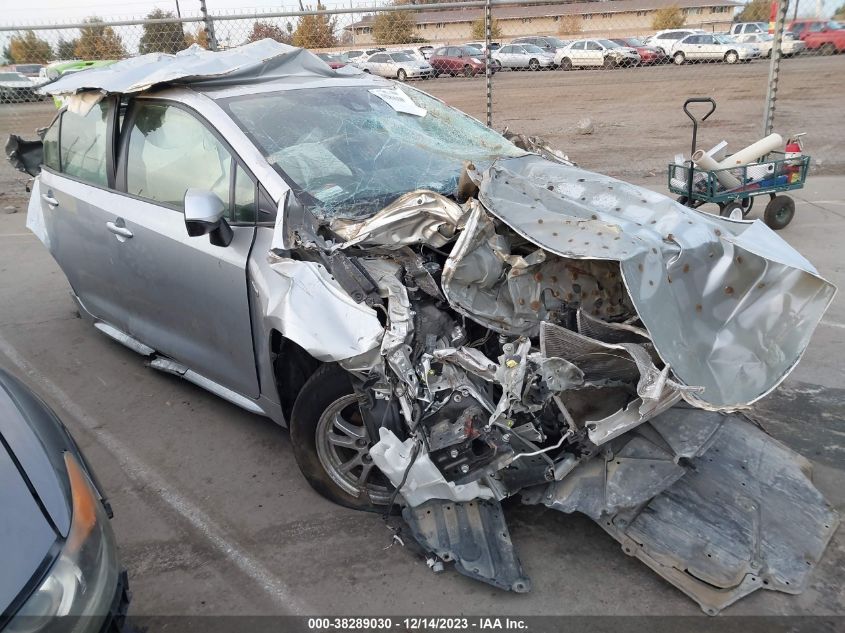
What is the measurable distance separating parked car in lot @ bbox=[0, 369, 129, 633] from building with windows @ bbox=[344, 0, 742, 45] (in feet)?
60.2

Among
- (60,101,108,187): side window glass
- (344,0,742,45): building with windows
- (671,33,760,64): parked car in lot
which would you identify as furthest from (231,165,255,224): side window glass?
(671,33,760,64): parked car in lot

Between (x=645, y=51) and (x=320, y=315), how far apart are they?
25287mm

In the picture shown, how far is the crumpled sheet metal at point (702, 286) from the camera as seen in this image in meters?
2.50

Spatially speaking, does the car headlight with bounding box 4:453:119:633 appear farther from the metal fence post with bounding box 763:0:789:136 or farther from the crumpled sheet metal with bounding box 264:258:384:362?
the metal fence post with bounding box 763:0:789:136

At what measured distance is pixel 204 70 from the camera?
149 inches

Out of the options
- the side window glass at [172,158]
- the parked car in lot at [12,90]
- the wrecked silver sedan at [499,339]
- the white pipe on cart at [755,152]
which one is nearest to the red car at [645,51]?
the white pipe on cart at [755,152]

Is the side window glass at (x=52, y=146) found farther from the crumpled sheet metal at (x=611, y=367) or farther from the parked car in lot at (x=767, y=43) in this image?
the parked car in lot at (x=767, y=43)

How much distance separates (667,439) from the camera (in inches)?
110

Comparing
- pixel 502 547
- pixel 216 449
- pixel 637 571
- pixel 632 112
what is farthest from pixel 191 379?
pixel 632 112

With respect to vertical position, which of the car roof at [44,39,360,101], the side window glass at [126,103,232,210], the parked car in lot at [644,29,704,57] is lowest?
the parked car in lot at [644,29,704,57]

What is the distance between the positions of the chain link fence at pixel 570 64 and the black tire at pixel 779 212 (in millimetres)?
2261

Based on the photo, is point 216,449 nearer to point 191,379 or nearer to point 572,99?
point 191,379

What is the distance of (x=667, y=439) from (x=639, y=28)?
101ft

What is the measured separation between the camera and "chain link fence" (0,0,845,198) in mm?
9797
